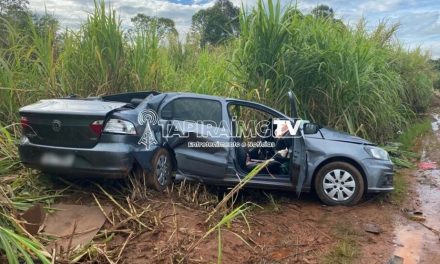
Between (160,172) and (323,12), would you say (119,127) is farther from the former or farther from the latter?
(323,12)

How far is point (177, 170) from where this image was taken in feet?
17.2

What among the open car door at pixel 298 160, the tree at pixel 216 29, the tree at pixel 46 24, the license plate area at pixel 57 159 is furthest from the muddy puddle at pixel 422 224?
the tree at pixel 46 24

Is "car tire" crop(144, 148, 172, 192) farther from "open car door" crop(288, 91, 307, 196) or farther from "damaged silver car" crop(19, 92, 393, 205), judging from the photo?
"open car door" crop(288, 91, 307, 196)

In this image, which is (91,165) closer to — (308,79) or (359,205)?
(359,205)

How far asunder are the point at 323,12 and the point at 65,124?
22.0ft

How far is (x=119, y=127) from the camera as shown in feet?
14.7

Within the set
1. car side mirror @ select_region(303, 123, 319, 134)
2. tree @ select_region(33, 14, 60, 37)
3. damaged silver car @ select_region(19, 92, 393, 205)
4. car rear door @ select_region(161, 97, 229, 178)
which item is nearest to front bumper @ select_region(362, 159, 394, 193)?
damaged silver car @ select_region(19, 92, 393, 205)

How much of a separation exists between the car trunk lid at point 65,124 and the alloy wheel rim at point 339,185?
2.90m

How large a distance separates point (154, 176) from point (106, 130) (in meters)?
0.80

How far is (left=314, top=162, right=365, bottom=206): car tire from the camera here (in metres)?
5.39

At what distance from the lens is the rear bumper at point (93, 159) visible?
14.3ft

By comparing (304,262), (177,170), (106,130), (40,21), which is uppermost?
(40,21)

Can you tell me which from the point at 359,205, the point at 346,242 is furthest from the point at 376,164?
the point at 346,242

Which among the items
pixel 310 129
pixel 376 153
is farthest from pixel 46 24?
pixel 376 153
